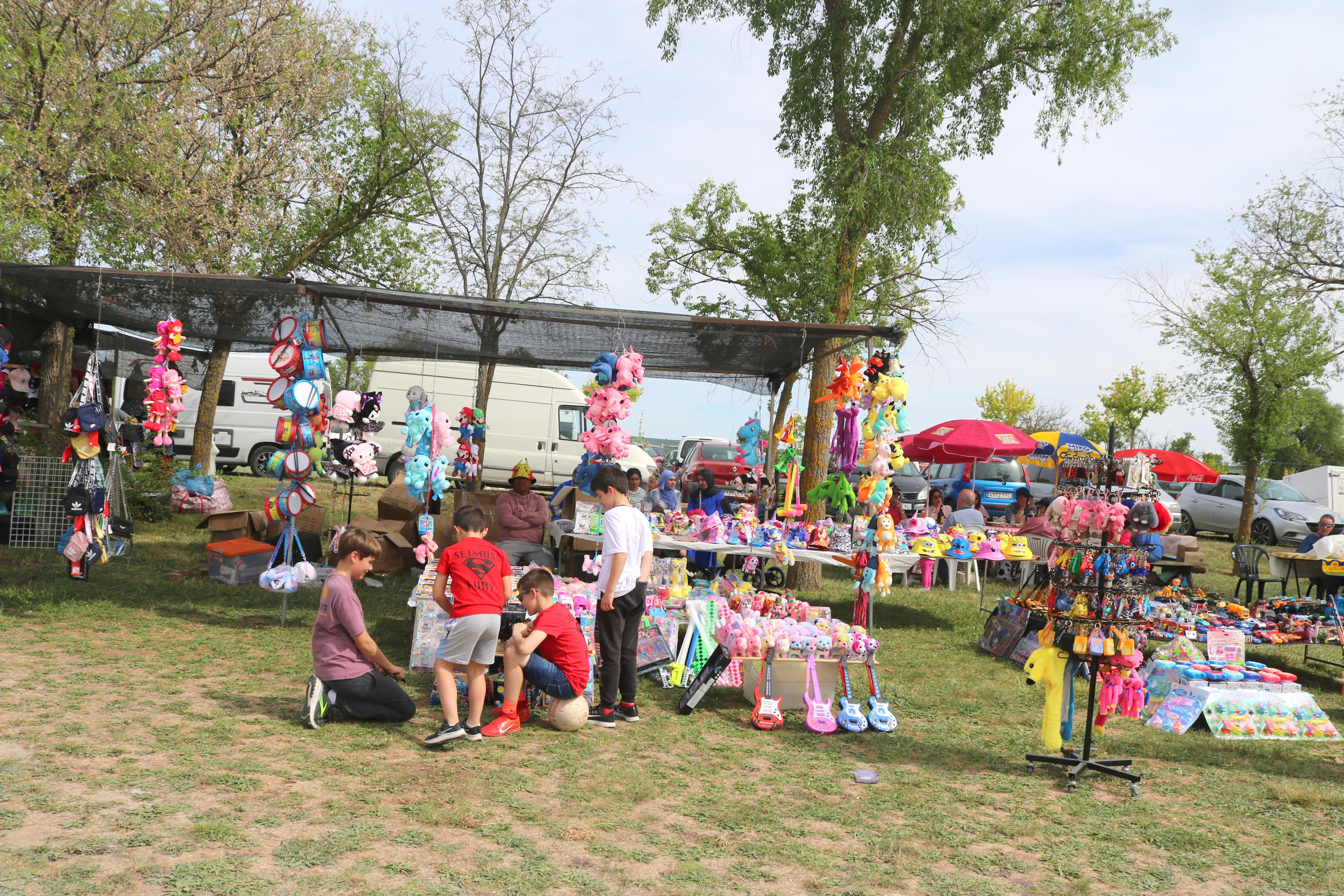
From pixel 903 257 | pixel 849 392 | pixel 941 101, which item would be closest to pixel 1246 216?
pixel 903 257

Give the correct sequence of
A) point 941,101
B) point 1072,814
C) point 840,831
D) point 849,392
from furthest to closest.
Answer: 1. point 941,101
2. point 849,392
3. point 1072,814
4. point 840,831

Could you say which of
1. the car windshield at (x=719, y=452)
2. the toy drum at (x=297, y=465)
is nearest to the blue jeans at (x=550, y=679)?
the toy drum at (x=297, y=465)

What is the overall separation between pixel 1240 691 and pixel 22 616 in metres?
9.14

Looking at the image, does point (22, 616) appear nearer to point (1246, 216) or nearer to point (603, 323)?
point (603, 323)

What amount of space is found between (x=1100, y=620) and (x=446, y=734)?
3.60 meters

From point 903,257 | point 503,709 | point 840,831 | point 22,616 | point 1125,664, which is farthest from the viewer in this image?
point 903,257

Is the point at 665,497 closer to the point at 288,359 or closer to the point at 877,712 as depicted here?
the point at 288,359

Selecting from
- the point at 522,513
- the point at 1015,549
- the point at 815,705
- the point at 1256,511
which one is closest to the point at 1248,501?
the point at 1256,511

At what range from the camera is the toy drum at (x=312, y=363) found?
24.1 feet

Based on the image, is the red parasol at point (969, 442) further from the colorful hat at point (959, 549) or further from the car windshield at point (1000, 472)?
the colorful hat at point (959, 549)

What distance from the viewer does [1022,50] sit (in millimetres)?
10742

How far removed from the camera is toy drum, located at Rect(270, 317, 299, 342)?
7.35m

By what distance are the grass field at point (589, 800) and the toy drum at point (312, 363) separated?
7.57 ft

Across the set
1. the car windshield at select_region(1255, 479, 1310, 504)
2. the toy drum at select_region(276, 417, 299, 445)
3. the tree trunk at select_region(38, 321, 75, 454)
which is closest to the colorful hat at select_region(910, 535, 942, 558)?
the toy drum at select_region(276, 417, 299, 445)
